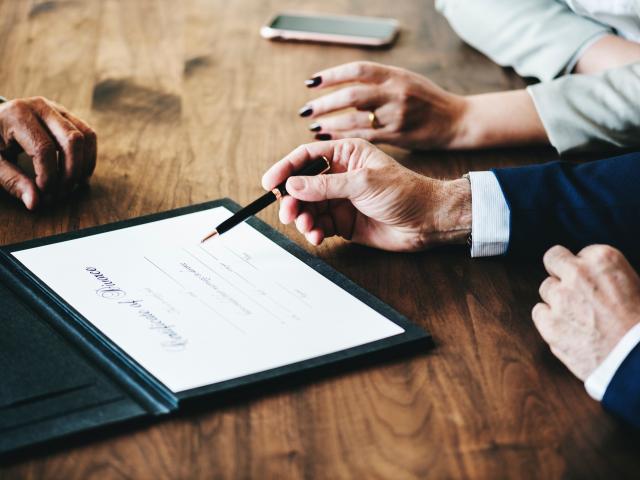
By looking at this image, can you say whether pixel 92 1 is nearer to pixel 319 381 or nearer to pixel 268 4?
pixel 268 4

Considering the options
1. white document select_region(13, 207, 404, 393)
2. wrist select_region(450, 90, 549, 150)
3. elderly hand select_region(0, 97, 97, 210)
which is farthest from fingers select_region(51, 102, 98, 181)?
wrist select_region(450, 90, 549, 150)

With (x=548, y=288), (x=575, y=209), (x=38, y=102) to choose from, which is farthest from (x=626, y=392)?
(x=38, y=102)

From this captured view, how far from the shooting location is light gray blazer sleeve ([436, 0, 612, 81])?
1.41 meters

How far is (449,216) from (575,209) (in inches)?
5.9

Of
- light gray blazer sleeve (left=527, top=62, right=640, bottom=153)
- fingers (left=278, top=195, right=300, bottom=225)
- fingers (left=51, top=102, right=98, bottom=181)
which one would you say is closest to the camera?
fingers (left=278, top=195, right=300, bottom=225)

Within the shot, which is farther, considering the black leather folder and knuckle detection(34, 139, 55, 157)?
knuckle detection(34, 139, 55, 157)

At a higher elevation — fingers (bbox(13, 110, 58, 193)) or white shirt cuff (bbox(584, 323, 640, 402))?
white shirt cuff (bbox(584, 323, 640, 402))

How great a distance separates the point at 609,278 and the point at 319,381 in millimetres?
310

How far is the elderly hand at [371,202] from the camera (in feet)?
3.03

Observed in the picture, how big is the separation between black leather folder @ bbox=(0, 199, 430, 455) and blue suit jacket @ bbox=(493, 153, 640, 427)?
9.3 inches

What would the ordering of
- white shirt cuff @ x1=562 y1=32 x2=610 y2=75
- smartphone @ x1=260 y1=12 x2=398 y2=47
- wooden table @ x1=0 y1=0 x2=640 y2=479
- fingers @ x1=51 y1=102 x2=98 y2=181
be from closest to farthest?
1. wooden table @ x1=0 y1=0 x2=640 y2=479
2. fingers @ x1=51 y1=102 x2=98 y2=181
3. white shirt cuff @ x1=562 y1=32 x2=610 y2=75
4. smartphone @ x1=260 y1=12 x2=398 y2=47

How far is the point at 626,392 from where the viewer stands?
2.28 feet

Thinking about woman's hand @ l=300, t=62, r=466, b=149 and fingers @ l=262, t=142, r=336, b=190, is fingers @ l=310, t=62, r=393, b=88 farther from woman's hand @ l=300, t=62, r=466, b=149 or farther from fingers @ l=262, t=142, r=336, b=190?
fingers @ l=262, t=142, r=336, b=190

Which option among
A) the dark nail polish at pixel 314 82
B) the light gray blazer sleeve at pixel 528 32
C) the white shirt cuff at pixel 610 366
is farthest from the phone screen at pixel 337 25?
the white shirt cuff at pixel 610 366
